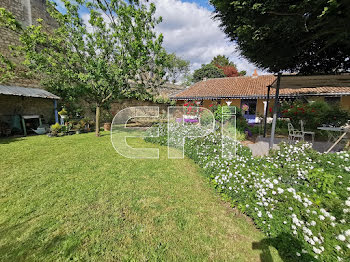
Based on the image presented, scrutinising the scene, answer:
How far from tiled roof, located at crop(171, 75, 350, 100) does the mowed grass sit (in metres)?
12.4

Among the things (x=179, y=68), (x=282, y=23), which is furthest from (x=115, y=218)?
(x=179, y=68)

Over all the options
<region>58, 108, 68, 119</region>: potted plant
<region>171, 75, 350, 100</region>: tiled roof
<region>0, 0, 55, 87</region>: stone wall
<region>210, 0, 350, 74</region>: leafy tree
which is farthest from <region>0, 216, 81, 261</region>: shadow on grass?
<region>171, 75, 350, 100</region>: tiled roof

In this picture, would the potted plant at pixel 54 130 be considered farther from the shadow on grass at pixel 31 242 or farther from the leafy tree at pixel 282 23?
the leafy tree at pixel 282 23

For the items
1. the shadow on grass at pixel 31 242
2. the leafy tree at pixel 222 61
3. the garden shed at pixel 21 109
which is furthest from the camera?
the leafy tree at pixel 222 61

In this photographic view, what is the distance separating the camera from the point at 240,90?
596 inches

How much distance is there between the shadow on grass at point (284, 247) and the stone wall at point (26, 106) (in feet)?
44.2

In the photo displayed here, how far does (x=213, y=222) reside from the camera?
237cm

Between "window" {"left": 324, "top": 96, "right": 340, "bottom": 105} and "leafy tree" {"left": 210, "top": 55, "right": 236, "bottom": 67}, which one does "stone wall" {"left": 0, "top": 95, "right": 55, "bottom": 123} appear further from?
"leafy tree" {"left": 210, "top": 55, "right": 236, "bottom": 67}

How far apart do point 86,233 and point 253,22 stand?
16.3 feet

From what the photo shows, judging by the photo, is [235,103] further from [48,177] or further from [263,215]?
[48,177]

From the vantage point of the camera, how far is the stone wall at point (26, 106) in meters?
8.84

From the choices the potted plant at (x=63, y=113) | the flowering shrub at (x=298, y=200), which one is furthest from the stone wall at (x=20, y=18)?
the flowering shrub at (x=298, y=200)

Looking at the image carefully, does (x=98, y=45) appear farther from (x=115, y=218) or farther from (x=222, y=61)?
(x=222, y=61)

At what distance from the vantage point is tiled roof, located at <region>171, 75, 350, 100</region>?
42.5 ft
